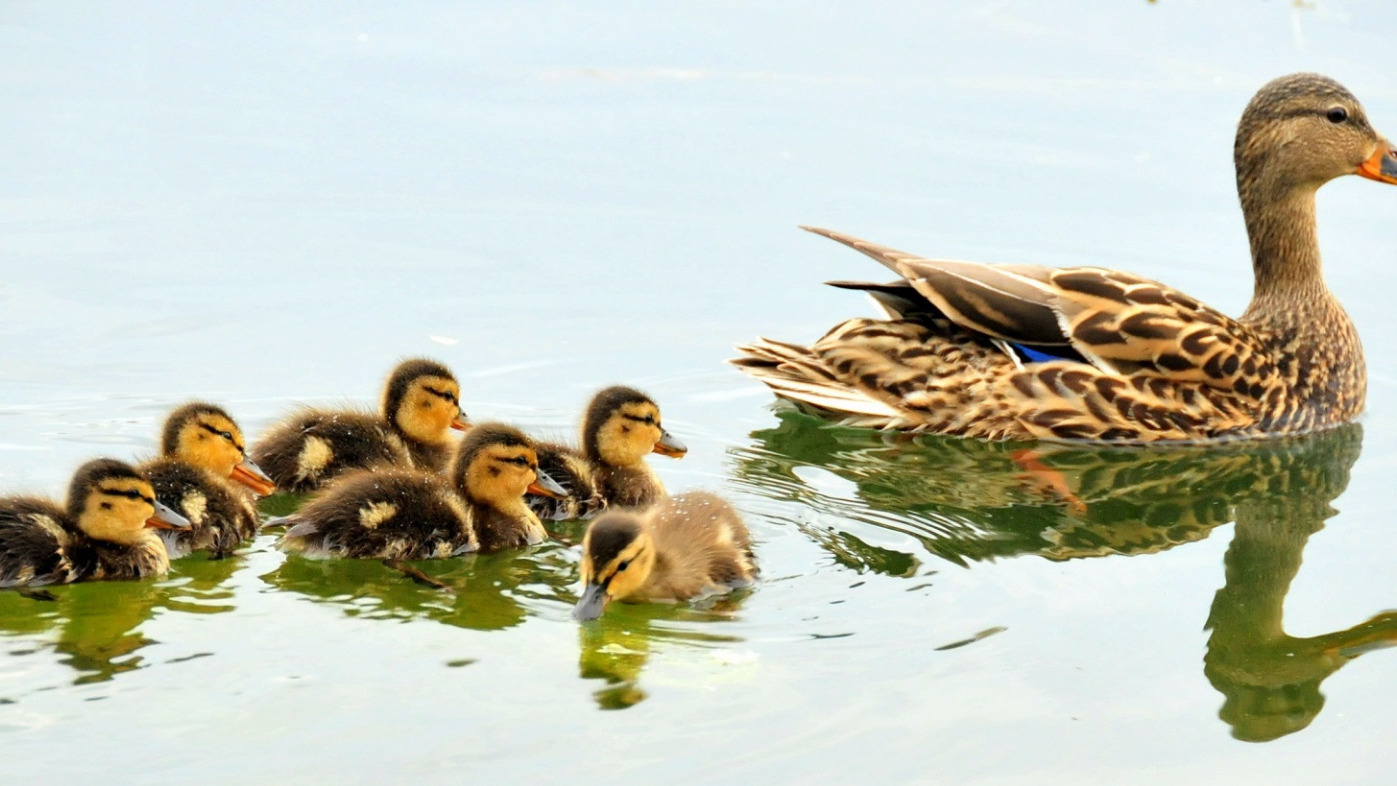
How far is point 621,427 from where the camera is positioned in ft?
19.8

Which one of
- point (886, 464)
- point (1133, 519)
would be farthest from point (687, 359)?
point (1133, 519)

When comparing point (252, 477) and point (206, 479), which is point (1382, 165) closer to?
point (252, 477)

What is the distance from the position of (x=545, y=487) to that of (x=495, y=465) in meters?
0.24

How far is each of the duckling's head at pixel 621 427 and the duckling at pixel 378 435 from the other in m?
0.48

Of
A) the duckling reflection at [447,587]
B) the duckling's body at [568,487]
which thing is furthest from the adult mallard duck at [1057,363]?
the duckling reflection at [447,587]

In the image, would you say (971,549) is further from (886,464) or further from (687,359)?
(687,359)

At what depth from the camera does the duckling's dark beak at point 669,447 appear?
614cm

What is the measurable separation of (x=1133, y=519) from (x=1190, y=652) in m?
1.02

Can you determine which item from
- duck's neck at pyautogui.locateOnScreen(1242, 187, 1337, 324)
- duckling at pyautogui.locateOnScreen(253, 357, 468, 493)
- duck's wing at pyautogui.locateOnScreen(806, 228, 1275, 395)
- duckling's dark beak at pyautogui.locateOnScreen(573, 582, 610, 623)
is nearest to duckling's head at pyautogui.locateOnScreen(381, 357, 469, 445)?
duckling at pyautogui.locateOnScreen(253, 357, 468, 493)

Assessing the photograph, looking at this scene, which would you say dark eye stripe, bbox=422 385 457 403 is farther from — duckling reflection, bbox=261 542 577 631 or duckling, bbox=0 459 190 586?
duckling, bbox=0 459 190 586

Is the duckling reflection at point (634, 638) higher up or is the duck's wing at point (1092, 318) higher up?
the duck's wing at point (1092, 318)

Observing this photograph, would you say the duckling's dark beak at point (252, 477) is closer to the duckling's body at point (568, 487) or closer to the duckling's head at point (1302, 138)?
the duckling's body at point (568, 487)

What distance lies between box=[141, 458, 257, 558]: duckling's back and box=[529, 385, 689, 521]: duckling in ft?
2.91

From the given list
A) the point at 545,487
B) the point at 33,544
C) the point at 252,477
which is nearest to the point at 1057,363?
the point at 545,487
